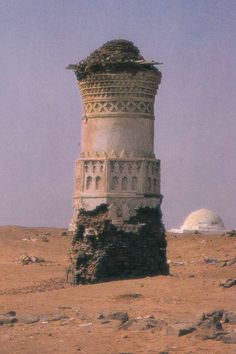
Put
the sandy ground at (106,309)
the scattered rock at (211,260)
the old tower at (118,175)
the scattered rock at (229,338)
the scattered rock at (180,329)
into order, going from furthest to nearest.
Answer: the scattered rock at (211,260), the old tower at (118,175), the scattered rock at (180,329), the sandy ground at (106,309), the scattered rock at (229,338)

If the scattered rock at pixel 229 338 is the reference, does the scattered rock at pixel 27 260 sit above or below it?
above

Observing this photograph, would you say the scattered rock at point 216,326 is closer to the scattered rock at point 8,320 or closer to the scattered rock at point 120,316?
the scattered rock at point 120,316

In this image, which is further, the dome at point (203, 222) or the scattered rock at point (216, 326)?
the dome at point (203, 222)

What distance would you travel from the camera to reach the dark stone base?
842 inches

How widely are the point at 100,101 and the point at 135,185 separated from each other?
2.39m

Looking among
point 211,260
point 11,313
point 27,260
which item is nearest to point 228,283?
point 11,313

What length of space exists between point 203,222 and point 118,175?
3640cm

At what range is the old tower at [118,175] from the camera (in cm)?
2150

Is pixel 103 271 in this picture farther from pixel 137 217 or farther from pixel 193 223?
pixel 193 223

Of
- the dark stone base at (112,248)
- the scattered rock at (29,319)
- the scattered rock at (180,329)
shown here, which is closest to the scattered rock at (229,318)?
the scattered rock at (180,329)

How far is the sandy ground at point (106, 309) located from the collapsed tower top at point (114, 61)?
549 cm

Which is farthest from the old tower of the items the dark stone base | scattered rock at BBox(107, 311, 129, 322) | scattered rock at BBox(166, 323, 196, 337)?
scattered rock at BBox(166, 323, 196, 337)

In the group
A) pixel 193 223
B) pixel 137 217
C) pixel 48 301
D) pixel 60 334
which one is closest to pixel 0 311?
pixel 48 301

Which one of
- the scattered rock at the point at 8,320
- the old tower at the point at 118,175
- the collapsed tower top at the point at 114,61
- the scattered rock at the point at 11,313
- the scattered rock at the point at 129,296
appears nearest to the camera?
the scattered rock at the point at 8,320
